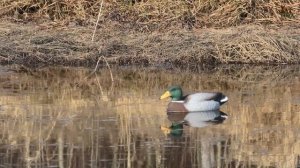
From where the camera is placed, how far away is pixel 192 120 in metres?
11.4

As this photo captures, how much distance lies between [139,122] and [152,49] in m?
5.83

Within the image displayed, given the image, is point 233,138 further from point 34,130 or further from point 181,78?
point 181,78

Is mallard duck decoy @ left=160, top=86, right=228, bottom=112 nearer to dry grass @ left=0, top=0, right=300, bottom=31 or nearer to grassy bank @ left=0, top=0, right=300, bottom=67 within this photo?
grassy bank @ left=0, top=0, right=300, bottom=67

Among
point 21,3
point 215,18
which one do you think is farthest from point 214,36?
point 21,3

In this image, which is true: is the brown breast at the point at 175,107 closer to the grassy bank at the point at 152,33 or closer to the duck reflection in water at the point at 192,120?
the duck reflection in water at the point at 192,120

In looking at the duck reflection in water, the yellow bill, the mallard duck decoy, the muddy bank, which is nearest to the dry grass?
the muddy bank

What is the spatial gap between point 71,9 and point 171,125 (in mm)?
8764

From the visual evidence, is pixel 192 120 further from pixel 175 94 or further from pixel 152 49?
pixel 152 49

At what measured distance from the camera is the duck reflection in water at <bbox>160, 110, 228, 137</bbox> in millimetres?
10718

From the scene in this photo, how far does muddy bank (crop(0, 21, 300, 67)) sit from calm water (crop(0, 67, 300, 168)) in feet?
3.65

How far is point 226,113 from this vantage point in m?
11.7

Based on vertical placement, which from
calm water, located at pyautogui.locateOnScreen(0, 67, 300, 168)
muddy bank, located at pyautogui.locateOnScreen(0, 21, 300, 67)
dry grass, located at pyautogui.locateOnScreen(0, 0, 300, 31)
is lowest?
calm water, located at pyautogui.locateOnScreen(0, 67, 300, 168)

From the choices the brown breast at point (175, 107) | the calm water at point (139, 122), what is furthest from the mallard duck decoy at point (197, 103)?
the calm water at point (139, 122)

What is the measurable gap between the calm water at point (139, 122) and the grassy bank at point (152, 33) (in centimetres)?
119
